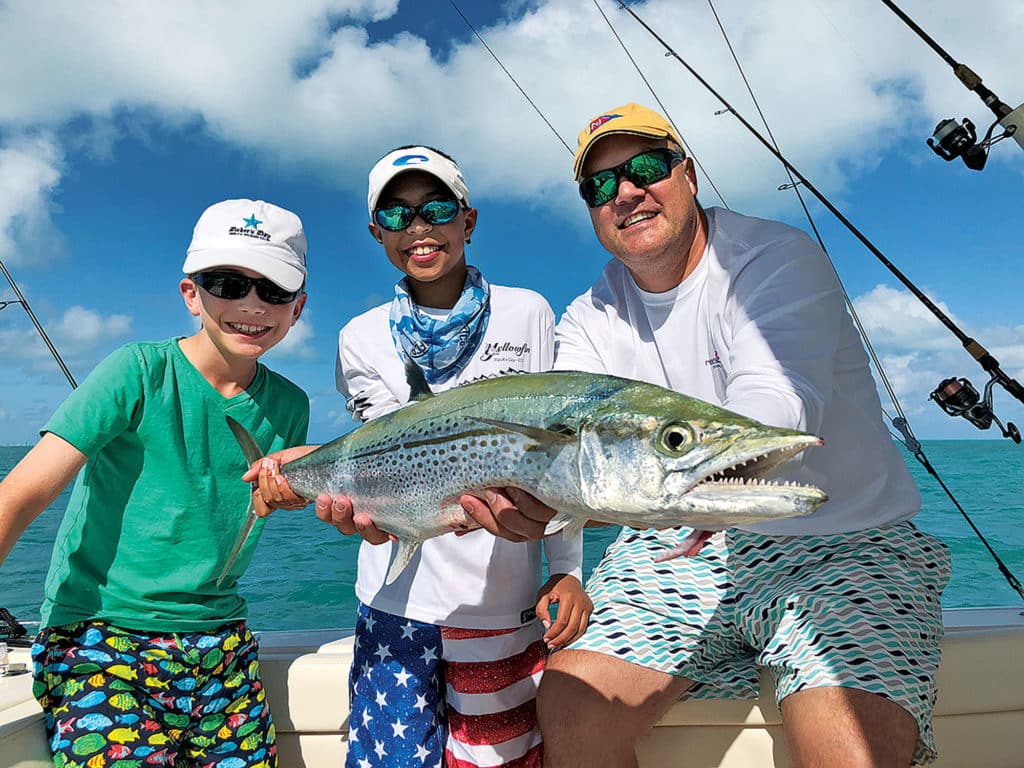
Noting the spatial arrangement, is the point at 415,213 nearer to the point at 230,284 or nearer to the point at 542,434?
the point at 230,284

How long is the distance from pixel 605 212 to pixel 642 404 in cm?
115

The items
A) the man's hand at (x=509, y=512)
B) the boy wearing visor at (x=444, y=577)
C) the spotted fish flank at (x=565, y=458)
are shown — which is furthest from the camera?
the boy wearing visor at (x=444, y=577)

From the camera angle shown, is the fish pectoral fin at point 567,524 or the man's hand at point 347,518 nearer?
the fish pectoral fin at point 567,524

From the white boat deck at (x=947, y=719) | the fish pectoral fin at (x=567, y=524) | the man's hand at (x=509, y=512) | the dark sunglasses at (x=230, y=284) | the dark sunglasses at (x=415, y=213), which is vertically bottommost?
the white boat deck at (x=947, y=719)

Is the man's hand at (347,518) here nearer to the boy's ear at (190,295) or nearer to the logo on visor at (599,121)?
the boy's ear at (190,295)

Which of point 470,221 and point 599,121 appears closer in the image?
point 599,121

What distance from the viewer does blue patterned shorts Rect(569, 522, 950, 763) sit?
1846 mm

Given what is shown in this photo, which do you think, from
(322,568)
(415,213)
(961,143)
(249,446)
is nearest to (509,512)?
(249,446)

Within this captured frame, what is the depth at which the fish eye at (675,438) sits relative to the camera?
4.46 feet

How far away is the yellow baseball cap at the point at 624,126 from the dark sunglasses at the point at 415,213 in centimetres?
49

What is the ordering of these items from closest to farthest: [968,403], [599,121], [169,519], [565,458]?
1. [565,458]
2. [169,519]
3. [599,121]
4. [968,403]

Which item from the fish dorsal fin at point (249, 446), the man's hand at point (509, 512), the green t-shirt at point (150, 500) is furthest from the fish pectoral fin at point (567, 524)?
the green t-shirt at point (150, 500)

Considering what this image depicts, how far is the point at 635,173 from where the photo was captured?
2.38 metres

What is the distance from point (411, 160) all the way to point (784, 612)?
1782 millimetres
